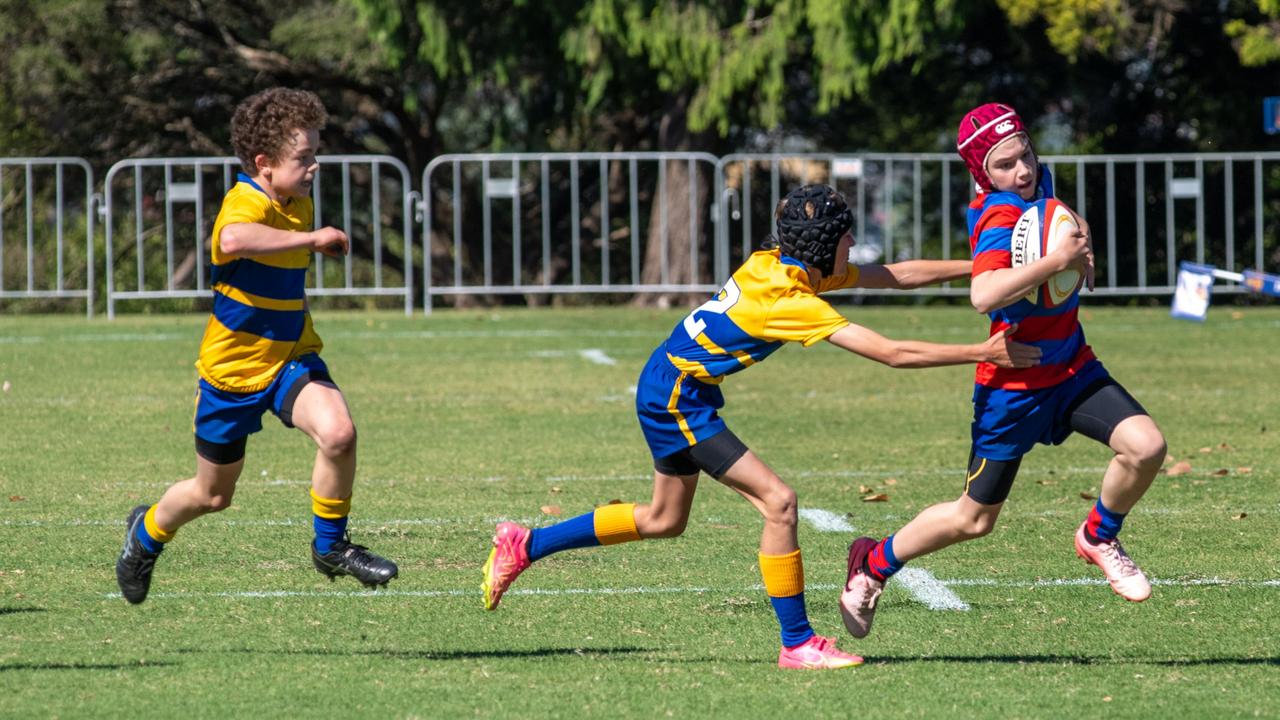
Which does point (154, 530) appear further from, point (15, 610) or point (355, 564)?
point (355, 564)

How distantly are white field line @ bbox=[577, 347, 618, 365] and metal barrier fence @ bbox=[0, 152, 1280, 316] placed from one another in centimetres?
337

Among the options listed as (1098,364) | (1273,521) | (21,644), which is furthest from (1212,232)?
(21,644)

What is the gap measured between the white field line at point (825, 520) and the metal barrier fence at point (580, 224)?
12.0m

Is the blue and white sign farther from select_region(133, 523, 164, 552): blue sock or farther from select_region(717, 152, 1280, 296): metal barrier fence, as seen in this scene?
select_region(133, 523, 164, 552): blue sock

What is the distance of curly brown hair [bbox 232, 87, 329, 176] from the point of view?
256 inches

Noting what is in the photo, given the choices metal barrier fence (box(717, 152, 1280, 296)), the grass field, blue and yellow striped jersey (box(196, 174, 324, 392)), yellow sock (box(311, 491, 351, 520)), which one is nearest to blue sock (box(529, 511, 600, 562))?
the grass field

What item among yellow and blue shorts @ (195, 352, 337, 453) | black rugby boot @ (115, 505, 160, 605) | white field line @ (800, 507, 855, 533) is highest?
yellow and blue shorts @ (195, 352, 337, 453)

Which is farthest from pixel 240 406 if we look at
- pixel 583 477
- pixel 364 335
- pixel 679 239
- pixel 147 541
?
pixel 679 239

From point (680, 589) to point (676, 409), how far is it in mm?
1460

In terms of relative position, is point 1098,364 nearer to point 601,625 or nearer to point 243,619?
point 601,625

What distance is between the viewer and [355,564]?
6.45 metres

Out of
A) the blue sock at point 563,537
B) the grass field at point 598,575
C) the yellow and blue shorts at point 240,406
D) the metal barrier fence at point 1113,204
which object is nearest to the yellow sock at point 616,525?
the blue sock at point 563,537

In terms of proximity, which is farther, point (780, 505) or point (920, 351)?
point (780, 505)

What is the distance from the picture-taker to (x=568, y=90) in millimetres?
26078
